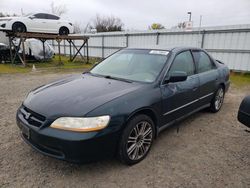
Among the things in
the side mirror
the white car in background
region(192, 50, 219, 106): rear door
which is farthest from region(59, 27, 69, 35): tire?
the side mirror

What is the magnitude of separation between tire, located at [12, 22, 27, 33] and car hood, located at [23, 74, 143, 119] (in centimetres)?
1158

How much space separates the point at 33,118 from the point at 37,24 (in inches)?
508

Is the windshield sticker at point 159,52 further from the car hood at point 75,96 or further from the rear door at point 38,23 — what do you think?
the rear door at point 38,23

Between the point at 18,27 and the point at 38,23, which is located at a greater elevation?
the point at 38,23

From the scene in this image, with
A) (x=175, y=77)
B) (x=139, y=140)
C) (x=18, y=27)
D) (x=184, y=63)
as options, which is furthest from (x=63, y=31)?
(x=139, y=140)

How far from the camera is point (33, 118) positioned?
2.40m

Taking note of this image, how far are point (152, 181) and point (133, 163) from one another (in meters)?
0.37

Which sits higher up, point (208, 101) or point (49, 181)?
point (208, 101)

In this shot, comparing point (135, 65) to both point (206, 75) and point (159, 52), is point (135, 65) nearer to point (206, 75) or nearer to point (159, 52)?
point (159, 52)

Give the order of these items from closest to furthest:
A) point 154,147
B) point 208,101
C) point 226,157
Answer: point 226,157
point 154,147
point 208,101

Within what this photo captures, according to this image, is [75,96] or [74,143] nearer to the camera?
[74,143]

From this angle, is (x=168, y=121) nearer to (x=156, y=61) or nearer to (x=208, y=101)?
(x=156, y=61)

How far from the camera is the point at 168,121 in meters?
3.15

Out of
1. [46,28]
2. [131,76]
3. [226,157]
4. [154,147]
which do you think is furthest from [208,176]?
[46,28]
